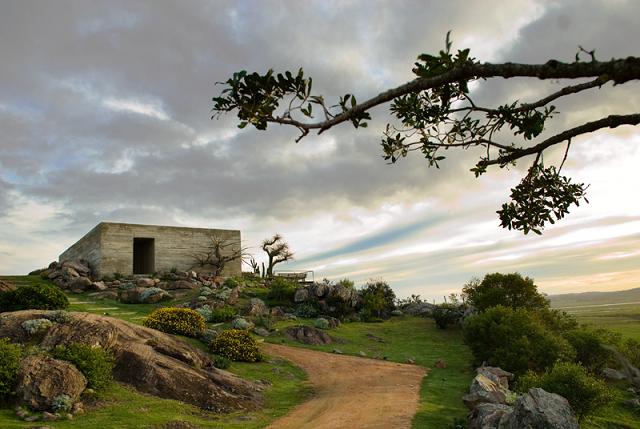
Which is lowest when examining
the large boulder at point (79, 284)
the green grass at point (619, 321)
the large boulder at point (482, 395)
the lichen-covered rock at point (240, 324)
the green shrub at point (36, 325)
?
the green grass at point (619, 321)

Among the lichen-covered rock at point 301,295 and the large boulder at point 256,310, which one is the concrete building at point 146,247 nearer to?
the lichen-covered rock at point 301,295

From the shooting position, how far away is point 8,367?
15016 mm

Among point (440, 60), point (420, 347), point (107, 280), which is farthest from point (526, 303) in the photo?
point (107, 280)

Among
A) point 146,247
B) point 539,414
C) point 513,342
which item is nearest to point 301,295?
point 513,342

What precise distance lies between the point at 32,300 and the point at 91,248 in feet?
90.2

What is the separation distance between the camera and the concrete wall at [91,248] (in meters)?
47.7

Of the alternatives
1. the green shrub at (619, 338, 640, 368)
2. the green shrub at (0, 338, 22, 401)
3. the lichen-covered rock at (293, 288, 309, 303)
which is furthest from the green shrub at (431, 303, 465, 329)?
the green shrub at (0, 338, 22, 401)

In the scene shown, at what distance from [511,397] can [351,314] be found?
2445cm

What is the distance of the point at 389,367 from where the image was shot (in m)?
24.2

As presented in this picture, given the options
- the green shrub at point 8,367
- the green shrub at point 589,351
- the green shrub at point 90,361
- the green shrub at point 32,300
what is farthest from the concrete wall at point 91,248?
the green shrub at point 589,351

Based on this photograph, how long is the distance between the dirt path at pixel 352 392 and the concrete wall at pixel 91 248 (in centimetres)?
2829

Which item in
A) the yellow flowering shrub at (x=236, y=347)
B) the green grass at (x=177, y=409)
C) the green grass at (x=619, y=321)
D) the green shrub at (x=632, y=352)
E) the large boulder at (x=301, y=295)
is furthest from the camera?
the green grass at (x=619, y=321)

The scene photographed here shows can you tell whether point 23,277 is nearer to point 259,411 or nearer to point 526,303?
point 259,411

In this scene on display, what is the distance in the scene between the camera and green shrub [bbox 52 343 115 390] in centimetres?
1584
